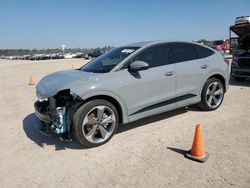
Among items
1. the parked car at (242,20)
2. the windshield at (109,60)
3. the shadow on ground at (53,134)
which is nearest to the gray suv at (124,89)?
the windshield at (109,60)

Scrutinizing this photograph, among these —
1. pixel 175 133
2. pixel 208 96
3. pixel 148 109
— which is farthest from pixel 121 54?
pixel 208 96

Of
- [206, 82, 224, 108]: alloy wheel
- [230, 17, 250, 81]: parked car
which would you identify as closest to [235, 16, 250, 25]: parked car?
[230, 17, 250, 81]: parked car

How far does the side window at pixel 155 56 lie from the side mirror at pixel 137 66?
218mm

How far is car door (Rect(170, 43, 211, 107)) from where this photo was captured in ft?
17.0

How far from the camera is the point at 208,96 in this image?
231 inches

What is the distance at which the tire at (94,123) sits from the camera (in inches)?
159

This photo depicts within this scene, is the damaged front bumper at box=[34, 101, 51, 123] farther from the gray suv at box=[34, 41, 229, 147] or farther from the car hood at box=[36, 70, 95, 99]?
the car hood at box=[36, 70, 95, 99]

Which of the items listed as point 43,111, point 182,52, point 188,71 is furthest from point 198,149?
point 43,111

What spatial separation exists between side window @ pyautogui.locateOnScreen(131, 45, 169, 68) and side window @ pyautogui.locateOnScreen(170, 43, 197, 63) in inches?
7.5

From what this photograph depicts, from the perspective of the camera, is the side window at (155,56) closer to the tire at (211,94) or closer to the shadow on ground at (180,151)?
the tire at (211,94)

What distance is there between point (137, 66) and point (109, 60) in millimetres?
876

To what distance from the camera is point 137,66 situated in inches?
177

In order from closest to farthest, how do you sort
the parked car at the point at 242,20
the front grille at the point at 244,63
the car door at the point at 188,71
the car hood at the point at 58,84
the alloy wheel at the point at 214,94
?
the car hood at the point at 58,84 < the car door at the point at 188,71 < the alloy wheel at the point at 214,94 < the front grille at the point at 244,63 < the parked car at the point at 242,20

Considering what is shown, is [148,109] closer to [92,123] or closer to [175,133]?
[175,133]
